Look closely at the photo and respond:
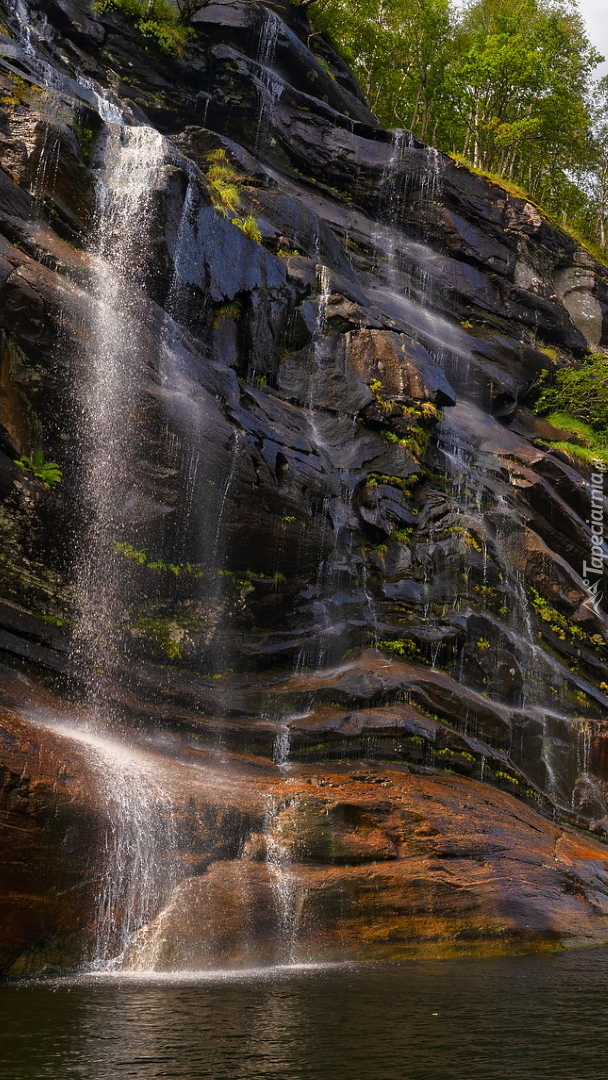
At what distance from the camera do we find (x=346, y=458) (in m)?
18.3

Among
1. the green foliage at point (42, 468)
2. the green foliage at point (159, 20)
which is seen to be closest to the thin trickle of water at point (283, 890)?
the green foliage at point (42, 468)

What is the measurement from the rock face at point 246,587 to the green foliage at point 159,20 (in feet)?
1.09

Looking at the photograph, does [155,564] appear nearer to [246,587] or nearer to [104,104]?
[246,587]

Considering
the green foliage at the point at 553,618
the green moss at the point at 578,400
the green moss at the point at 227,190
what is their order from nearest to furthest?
1. the green foliage at the point at 553,618
2. the green moss at the point at 227,190
3. the green moss at the point at 578,400

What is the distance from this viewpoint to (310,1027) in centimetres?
682

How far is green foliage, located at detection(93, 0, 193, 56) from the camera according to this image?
23750 mm

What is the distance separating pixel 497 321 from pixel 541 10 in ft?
74.1

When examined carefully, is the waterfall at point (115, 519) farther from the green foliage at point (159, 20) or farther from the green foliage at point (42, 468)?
the green foliage at point (159, 20)

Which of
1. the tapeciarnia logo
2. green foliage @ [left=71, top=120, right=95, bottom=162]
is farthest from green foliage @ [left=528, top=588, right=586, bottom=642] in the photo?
green foliage @ [left=71, top=120, right=95, bottom=162]

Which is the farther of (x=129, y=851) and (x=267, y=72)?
(x=267, y=72)

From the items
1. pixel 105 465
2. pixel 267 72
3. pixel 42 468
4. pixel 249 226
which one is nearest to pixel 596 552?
pixel 249 226

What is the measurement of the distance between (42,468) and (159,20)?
58.3 feet

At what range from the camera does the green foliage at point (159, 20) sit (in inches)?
935

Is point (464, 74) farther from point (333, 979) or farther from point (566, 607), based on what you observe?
point (333, 979)
